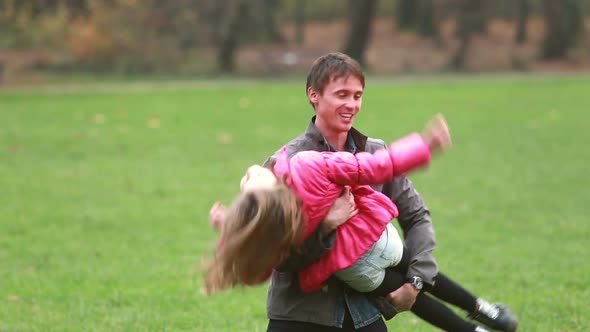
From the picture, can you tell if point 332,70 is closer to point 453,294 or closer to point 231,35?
point 453,294

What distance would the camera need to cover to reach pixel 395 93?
83.0 feet

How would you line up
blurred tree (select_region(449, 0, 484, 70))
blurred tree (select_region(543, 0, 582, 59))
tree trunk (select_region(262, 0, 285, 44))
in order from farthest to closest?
tree trunk (select_region(262, 0, 285, 44))
blurred tree (select_region(543, 0, 582, 59))
blurred tree (select_region(449, 0, 484, 70))

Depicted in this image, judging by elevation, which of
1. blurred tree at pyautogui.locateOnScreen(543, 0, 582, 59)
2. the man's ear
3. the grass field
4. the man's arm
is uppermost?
the man's ear

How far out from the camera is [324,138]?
414 centimetres

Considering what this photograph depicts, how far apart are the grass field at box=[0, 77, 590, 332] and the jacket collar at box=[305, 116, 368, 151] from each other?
0.74 meters

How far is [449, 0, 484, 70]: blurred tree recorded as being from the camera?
3709 cm

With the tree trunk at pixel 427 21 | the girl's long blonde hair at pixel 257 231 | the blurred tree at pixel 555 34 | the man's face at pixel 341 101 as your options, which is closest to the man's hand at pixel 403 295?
the girl's long blonde hair at pixel 257 231

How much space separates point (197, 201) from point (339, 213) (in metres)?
6.99

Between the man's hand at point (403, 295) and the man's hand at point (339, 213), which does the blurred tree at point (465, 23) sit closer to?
the man's hand at point (403, 295)

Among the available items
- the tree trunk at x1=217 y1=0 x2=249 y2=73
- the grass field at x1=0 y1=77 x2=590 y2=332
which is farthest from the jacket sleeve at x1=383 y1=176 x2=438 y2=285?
the tree trunk at x1=217 y1=0 x2=249 y2=73

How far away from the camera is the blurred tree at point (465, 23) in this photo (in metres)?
37.1

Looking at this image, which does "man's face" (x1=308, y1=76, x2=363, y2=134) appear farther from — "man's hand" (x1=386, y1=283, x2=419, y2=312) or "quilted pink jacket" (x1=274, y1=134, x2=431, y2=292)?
"man's hand" (x1=386, y1=283, x2=419, y2=312)

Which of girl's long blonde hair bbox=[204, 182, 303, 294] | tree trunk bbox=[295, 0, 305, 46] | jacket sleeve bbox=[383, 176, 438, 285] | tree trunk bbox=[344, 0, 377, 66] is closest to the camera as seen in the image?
girl's long blonde hair bbox=[204, 182, 303, 294]

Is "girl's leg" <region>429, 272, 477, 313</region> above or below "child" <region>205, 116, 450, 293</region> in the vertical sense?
below
